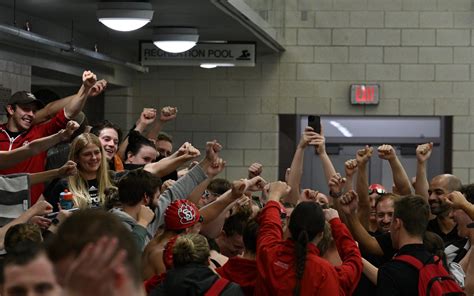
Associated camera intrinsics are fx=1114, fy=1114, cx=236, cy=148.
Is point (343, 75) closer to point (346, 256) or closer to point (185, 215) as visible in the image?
point (346, 256)

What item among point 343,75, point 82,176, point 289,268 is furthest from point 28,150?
point 343,75

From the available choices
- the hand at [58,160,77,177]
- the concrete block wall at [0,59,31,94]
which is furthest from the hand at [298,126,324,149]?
the concrete block wall at [0,59,31,94]

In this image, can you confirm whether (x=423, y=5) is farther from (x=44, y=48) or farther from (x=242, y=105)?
(x=44, y=48)

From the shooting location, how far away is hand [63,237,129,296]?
87.0 inches

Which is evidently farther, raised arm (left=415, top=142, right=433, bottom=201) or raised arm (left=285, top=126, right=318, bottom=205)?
raised arm (left=415, top=142, right=433, bottom=201)

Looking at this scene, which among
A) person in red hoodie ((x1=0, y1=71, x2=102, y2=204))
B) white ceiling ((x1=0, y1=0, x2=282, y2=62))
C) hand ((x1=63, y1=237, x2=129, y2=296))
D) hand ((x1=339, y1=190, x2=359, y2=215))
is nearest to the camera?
hand ((x1=63, y1=237, x2=129, y2=296))

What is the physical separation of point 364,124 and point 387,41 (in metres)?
1.38

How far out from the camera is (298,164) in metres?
8.05

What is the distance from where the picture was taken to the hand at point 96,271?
2211 mm

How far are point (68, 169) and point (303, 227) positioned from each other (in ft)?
4.94

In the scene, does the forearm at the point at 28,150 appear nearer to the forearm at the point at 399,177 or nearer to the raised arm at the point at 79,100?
the raised arm at the point at 79,100

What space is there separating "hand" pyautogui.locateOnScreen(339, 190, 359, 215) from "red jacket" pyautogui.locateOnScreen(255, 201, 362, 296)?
3.13 ft

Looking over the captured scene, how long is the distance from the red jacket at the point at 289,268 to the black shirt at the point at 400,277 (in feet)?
0.53

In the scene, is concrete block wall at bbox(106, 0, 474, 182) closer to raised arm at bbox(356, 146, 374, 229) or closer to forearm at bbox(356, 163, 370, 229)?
raised arm at bbox(356, 146, 374, 229)
